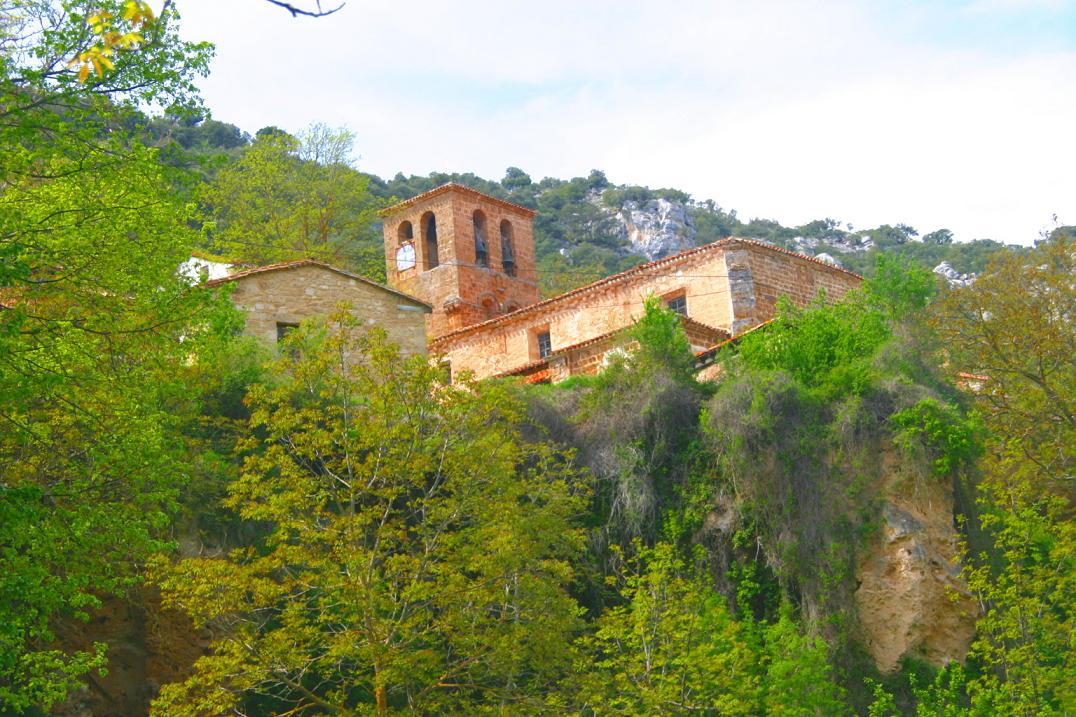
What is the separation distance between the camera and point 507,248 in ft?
146

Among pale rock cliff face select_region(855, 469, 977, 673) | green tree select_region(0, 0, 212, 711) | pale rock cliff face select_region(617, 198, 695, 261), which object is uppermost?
pale rock cliff face select_region(617, 198, 695, 261)

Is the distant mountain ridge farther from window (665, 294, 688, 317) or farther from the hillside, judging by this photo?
window (665, 294, 688, 317)

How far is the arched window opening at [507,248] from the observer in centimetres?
4419

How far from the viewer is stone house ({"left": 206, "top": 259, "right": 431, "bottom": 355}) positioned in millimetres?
26984

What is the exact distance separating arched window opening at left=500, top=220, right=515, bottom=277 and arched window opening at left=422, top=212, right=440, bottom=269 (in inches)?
85.1

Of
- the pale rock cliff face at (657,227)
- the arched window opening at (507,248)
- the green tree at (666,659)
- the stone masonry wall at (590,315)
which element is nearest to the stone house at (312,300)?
the stone masonry wall at (590,315)

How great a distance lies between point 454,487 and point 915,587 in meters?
8.49

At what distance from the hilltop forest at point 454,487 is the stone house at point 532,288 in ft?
16.3

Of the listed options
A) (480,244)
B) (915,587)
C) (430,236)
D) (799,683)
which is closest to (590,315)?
(480,244)

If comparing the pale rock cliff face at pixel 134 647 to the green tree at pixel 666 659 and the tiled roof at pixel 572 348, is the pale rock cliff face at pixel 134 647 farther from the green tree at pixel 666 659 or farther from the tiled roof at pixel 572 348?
the tiled roof at pixel 572 348

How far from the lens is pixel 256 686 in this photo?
670 inches

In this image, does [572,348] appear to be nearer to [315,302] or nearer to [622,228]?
[315,302]

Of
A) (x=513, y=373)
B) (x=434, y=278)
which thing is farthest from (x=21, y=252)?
(x=434, y=278)

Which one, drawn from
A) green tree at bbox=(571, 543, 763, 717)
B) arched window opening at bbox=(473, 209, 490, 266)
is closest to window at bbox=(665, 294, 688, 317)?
arched window opening at bbox=(473, 209, 490, 266)
